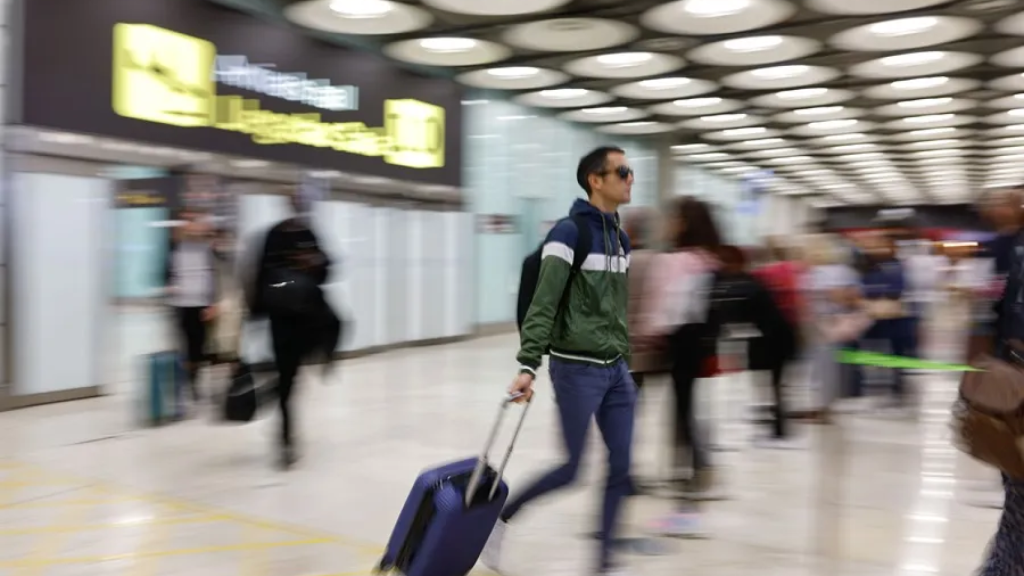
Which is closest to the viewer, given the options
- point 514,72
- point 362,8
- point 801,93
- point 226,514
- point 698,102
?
point 226,514

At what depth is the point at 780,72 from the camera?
14.8 metres

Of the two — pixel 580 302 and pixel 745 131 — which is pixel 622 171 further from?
pixel 745 131

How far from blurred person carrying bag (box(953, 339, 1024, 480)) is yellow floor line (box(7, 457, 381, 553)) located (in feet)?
8.33

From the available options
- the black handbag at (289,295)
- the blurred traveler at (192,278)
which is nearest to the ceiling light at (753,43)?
the blurred traveler at (192,278)

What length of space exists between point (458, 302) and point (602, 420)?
443 inches

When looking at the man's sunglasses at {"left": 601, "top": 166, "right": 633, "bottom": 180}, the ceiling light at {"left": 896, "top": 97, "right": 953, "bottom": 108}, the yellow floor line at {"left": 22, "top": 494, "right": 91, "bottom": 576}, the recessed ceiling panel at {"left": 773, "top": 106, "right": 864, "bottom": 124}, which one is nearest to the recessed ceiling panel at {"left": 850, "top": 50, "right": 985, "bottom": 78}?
the ceiling light at {"left": 896, "top": 97, "right": 953, "bottom": 108}

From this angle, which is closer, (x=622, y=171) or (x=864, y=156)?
(x=622, y=171)

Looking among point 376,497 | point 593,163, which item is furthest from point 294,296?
point 593,163

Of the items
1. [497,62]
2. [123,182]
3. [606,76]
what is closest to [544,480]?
[123,182]

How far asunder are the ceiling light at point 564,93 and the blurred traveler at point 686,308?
1222 cm

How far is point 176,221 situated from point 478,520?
4.75 metres

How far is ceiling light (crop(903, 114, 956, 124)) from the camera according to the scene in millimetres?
19547

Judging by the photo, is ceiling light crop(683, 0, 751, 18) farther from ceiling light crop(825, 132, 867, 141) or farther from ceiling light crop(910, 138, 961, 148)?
→ ceiling light crop(910, 138, 961, 148)

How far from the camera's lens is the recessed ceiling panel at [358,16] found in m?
10.3
